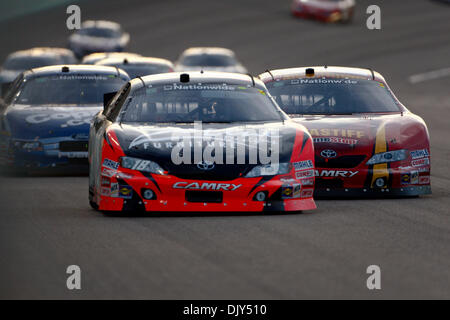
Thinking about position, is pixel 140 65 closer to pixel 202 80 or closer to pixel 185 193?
pixel 202 80

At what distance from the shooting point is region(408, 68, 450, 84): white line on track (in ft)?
102

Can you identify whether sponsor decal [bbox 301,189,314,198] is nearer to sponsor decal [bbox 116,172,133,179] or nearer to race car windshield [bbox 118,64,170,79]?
sponsor decal [bbox 116,172,133,179]

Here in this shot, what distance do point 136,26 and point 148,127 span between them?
36.6 m

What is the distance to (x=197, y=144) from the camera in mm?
9695

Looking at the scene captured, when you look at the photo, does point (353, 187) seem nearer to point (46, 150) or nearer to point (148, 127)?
point (148, 127)

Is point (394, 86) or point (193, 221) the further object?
point (394, 86)

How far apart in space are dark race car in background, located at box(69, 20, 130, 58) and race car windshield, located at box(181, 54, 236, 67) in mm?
9471

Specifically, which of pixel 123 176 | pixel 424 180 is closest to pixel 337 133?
pixel 424 180

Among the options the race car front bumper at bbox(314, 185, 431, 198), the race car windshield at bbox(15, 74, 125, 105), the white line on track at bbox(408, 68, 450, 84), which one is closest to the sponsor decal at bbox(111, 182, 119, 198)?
the race car front bumper at bbox(314, 185, 431, 198)

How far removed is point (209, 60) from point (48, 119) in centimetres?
1660

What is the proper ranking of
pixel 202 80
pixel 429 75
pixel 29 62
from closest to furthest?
pixel 202 80 → pixel 29 62 → pixel 429 75

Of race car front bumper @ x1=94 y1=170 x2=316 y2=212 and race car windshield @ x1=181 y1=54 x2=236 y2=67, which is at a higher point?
race car front bumper @ x1=94 y1=170 x2=316 y2=212
